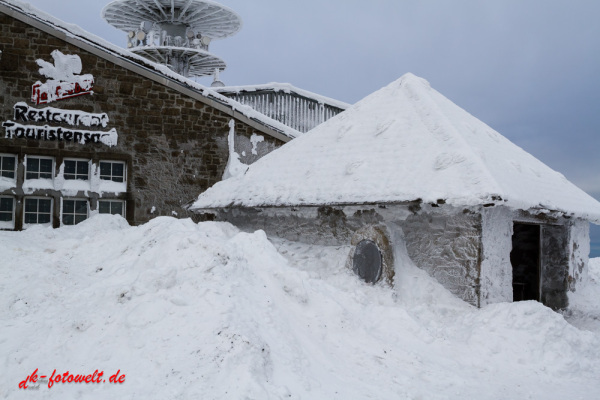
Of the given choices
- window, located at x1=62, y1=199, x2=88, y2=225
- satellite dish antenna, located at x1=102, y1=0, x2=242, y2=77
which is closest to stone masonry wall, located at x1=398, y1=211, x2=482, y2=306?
window, located at x1=62, y1=199, x2=88, y2=225

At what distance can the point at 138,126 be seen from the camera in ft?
41.3

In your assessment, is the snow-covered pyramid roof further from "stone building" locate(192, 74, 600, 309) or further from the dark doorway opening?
the dark doorway opening

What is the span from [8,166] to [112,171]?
2.07 meters

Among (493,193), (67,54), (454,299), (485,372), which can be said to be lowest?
(485,372)

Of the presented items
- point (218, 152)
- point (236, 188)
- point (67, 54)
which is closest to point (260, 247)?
point (236, 188)

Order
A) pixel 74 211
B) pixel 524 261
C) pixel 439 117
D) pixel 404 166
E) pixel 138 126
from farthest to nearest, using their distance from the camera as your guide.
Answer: pixel 138 126, pixel 74 211, pixel 524 261, pixel 439 117, pixel 404 166

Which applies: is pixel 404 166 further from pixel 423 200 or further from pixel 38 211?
pixel 38 211

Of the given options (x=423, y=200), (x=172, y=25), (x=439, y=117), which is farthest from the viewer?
(x=172, y=25)

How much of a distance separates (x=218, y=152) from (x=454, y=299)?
7.26m

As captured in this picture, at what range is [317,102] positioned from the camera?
1806 centimetres

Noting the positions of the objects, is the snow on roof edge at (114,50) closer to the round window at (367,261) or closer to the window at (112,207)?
the window at (112,207)

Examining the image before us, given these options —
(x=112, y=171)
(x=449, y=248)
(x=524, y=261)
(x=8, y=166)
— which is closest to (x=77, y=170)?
(x=112, y=171)

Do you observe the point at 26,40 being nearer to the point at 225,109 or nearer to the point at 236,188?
the point at 225,109

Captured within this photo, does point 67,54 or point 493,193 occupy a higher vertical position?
point 67,54
